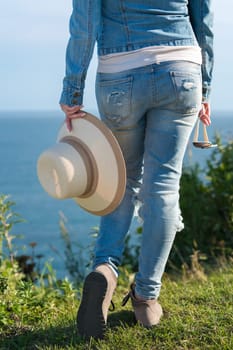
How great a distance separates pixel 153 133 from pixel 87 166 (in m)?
0.31

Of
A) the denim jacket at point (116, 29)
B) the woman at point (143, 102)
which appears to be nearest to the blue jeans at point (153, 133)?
the woman at point (143, 102)

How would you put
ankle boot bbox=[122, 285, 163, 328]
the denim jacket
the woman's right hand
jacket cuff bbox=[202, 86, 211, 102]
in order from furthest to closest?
jacket cuff bbox=[202, 86, 211, 102] < ankle boot bbox=[122, 285, 163, 328] < the woman's right hand < the denim jacket

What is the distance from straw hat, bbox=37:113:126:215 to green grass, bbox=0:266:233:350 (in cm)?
56

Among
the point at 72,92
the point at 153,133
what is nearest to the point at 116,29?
the point at 72,92

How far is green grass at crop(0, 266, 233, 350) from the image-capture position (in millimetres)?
3148

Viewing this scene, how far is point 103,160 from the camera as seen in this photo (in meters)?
3.13

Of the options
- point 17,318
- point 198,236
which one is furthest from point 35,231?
point 17,318

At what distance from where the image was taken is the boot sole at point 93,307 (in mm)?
3180

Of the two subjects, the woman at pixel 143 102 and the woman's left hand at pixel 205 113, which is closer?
the woman at pixel 143 102

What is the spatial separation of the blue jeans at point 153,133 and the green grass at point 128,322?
0.64 feet

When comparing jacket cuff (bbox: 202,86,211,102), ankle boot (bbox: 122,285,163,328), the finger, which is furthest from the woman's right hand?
ankle boot (bbox: 122,285,163,328)

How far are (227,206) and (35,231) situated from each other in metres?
8.50

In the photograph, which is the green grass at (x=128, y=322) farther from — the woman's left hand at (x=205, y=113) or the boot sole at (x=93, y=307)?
the woman's left hand at (x=205, y=113)

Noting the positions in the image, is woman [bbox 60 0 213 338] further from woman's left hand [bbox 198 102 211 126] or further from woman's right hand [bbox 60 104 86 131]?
woman's left hand [bbox 198 102 211 126]
